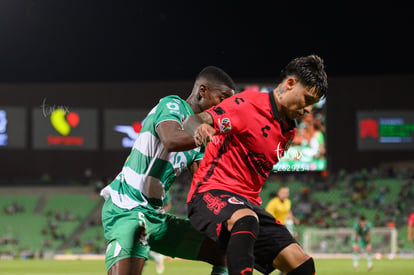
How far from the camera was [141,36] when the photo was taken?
34.5m

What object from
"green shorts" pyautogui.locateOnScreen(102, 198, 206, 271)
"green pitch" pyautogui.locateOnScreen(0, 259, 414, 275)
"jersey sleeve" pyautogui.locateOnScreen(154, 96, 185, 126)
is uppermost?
"jersey sleeve" pyautogui.locateOnScreen(154, 96, 185, 126)

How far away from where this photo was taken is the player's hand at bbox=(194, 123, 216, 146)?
3988 mm

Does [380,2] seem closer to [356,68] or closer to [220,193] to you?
[356,68]

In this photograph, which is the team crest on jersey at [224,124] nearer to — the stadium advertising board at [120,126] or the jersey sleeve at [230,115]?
the jersey sleeve at [230,115]

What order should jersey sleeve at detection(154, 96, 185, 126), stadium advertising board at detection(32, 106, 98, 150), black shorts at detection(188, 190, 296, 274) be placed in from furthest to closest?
stadium advertising board at detection(32, 106, 98, 150) → jersey sleeve at detection(154, 96, 185, 126) → black shorts at detection(188, 190, 296, 274)

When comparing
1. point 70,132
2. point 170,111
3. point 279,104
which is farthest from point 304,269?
point 70,132

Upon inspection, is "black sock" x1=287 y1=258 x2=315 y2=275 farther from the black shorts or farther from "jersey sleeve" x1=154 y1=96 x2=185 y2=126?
"jersey sleeve" x1=154 y1=96 x2=185 y2=126

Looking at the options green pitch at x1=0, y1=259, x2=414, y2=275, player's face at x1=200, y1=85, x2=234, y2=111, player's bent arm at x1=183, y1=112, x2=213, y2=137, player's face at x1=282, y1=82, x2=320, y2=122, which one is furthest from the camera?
green pitch at x1=0, y1=259, x2=414, y2=275

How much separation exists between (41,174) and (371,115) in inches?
798

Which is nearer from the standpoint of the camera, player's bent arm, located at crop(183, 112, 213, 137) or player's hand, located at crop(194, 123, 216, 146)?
player's hand, located at crop(194, 123, 216, 146)

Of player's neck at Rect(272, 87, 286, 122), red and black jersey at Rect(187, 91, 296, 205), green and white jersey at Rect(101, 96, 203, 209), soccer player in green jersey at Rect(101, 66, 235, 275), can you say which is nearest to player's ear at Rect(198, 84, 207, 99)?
soccer player in green jersey at Rect(101, 66, 235, 275)

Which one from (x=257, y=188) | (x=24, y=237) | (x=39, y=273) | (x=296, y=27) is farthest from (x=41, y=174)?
(x=257, y=188)

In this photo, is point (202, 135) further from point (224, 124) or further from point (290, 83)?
point (290, 83)

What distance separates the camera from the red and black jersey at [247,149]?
14.5 feet
